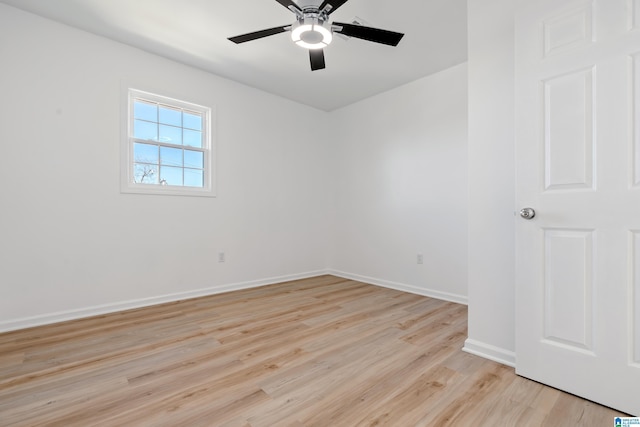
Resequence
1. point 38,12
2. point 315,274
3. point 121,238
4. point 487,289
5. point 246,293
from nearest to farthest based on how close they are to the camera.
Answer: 1. point 487,289
2. point 38,12
3. point 121,238
4. point 246,293
5. point 315,274

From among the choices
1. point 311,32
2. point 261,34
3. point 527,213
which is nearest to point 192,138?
point 261,34

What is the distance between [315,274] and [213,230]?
1.80 meters

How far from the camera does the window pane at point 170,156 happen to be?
131 inches

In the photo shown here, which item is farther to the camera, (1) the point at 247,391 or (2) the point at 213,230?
(2) the point at 213,230

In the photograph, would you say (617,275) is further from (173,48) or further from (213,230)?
(173,48)

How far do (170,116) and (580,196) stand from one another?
3753 millimetres

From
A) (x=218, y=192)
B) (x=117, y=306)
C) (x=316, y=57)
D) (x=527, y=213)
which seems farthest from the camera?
(x=218, y=192)

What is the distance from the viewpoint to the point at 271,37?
2793 mm

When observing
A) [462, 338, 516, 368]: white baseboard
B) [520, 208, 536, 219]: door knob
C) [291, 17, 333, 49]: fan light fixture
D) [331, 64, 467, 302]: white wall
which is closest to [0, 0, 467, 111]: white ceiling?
[331, 64, 467, 302]: white wall

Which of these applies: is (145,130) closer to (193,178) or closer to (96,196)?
(193,178)

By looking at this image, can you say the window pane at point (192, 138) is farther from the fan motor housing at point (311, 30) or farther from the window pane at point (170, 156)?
the fan motor housing at point (311, 30)

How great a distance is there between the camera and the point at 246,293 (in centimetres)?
360

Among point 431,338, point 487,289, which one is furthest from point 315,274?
point 487,289

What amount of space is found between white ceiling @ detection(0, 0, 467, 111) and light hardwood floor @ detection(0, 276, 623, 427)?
8.72ft
